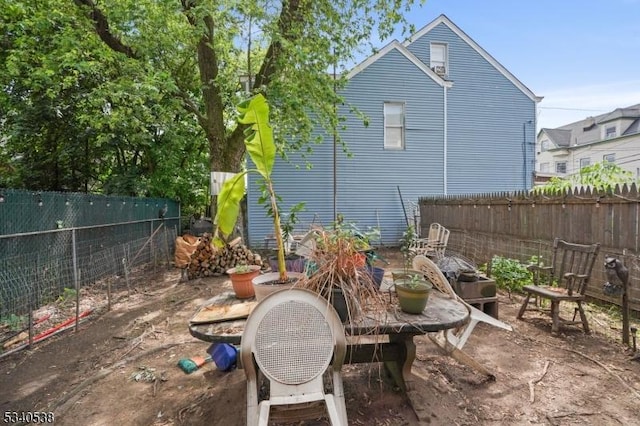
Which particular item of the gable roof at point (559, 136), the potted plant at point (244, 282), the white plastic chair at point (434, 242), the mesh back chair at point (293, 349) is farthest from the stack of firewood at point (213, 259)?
the gable roof at point (559, 136)

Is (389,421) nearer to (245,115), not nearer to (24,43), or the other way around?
(245,115)

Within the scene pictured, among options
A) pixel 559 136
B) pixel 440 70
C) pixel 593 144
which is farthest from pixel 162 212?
pixel 559 136

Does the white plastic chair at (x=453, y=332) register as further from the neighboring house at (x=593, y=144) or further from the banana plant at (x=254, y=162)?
the neighboring house at (x=593, y=144)

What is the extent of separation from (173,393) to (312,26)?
7.43 metres

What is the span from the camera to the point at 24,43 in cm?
668

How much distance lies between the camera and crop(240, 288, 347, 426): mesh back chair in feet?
5.97

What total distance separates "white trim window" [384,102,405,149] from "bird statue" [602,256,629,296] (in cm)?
780

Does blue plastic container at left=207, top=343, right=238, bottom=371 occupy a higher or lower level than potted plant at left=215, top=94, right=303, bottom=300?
lower

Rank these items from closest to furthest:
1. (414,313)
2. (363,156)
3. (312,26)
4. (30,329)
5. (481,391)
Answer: (414,313), (481,391), (30,329), (312,26), (363,156)

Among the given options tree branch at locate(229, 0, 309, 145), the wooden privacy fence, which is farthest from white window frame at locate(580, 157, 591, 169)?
tree branch at locate(229, 0, 309, 145)

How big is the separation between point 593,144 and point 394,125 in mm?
17023

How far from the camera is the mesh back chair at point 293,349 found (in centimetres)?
182

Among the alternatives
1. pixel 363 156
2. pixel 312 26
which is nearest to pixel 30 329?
pixel 312 26

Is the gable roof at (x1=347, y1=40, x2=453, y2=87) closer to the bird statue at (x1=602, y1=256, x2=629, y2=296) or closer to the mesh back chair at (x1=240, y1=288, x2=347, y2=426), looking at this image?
the bird statue at (x1=602, y1=256, x2=629, y2=296)
